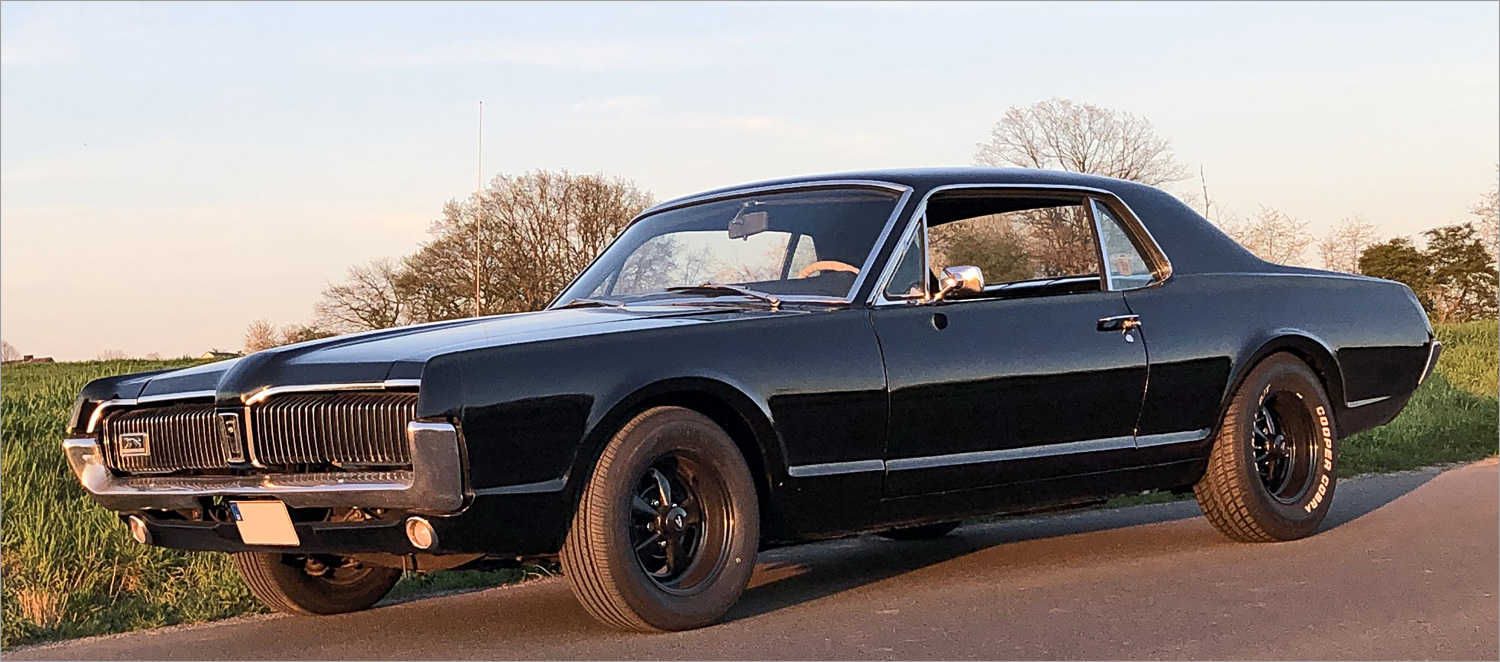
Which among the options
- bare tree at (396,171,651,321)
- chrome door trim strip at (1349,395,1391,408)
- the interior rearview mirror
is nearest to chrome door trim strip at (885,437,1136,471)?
the interior rearview mirror

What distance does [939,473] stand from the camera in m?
6.46

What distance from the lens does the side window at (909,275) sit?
6.55 meters

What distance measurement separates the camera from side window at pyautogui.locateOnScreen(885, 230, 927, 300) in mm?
6555

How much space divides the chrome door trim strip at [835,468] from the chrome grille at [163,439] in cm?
Result: 185

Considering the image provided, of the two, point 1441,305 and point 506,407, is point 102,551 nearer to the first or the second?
point 506,407

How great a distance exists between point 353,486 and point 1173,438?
3.60m

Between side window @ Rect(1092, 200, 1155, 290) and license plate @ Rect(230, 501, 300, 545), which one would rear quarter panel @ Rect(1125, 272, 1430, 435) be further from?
license plate @ Rect(230, 501, 300, 545)

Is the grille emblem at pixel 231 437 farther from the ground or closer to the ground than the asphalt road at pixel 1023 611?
farther from the ground

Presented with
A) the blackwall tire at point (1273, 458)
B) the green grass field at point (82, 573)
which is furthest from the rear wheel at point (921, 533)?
the green grass field at point (82, 573)

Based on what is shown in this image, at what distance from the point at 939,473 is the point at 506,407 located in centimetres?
188

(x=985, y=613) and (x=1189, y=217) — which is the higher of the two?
(x=1189, y=217)

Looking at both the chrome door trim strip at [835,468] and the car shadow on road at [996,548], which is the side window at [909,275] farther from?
the car shadow on road at [996,548]

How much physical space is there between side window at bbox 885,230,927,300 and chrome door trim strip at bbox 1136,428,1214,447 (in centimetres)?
123

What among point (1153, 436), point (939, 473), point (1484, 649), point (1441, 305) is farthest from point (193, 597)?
point (1441, 305)
